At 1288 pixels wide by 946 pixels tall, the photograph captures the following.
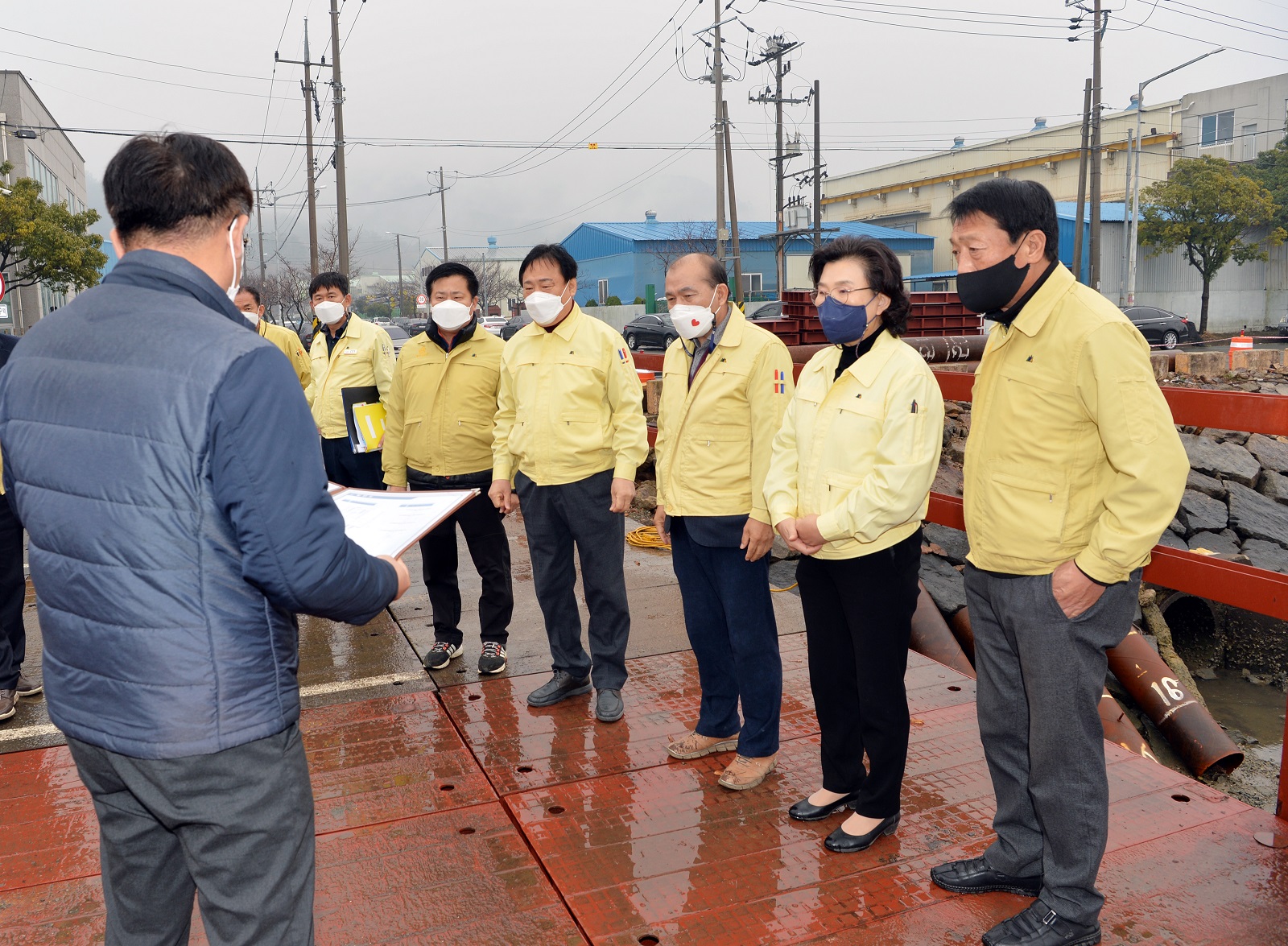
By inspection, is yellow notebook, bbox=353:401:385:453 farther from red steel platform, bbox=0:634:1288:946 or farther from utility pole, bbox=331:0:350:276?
utility pole, bbox=331:0:350:276

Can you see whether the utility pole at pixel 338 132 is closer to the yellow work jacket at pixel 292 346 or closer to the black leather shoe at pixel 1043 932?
the yellow work jacket at pixel 292 346

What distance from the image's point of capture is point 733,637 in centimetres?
346

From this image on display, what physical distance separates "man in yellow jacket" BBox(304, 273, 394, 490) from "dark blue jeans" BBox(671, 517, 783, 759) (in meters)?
2.38

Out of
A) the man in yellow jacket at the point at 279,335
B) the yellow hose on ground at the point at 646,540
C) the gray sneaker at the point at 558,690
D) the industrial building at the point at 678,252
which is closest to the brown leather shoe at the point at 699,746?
the gray sneaker at the point at 558,690

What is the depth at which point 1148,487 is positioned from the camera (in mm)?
2283

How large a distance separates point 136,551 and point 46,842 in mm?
1983

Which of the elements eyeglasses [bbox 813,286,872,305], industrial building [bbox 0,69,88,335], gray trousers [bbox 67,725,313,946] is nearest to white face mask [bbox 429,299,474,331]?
eyeglasses [bbox 813,286,872,305]

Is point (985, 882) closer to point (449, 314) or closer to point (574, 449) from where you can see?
point (574, 449)

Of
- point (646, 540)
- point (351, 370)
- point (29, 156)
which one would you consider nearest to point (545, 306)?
A: point (351, 370)

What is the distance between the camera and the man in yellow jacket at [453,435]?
4555mm

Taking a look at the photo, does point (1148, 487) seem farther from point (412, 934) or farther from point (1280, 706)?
point (1280, 706)

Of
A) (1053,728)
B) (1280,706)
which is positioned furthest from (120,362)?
(1280,706)

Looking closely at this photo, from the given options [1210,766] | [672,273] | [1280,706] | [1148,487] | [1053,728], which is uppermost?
[672,273]

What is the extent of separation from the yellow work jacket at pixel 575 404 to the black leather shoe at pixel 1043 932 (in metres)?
2.05
